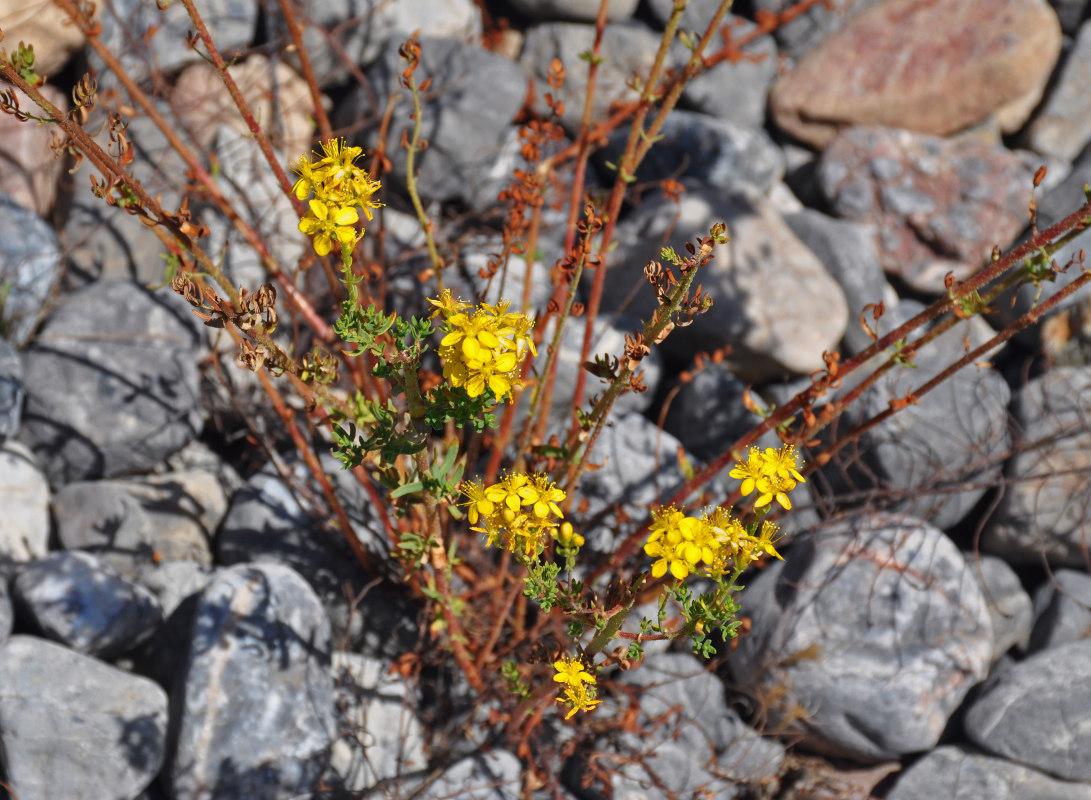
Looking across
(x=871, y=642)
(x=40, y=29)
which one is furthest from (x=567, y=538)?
(x=40, y=29)

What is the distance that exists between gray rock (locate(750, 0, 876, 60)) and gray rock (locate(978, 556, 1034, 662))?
8.96ft

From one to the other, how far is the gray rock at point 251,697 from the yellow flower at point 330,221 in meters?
1.47

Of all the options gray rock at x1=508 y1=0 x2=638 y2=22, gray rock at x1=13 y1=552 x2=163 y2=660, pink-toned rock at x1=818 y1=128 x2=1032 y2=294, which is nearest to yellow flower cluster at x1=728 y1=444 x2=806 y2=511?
gray rock at x1=13 y1=552 x2=163 y2=660

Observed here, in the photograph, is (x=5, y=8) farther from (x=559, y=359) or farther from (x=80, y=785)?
(x=80, y=785)

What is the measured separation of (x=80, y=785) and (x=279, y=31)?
2915 millimetres

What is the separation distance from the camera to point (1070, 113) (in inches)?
161

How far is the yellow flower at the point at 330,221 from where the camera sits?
1.28 m

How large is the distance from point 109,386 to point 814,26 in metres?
3.73

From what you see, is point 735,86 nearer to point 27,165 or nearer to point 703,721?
point 703,721

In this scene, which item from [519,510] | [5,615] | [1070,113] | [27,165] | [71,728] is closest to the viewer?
[519,510]

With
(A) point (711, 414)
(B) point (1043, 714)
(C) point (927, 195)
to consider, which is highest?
(C) point (927, 195)

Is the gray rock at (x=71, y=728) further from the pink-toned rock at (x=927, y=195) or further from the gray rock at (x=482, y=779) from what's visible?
the pink-toned rock at (x=927, y=195)

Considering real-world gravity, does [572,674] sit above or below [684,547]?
below

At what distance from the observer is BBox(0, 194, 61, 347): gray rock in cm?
298
